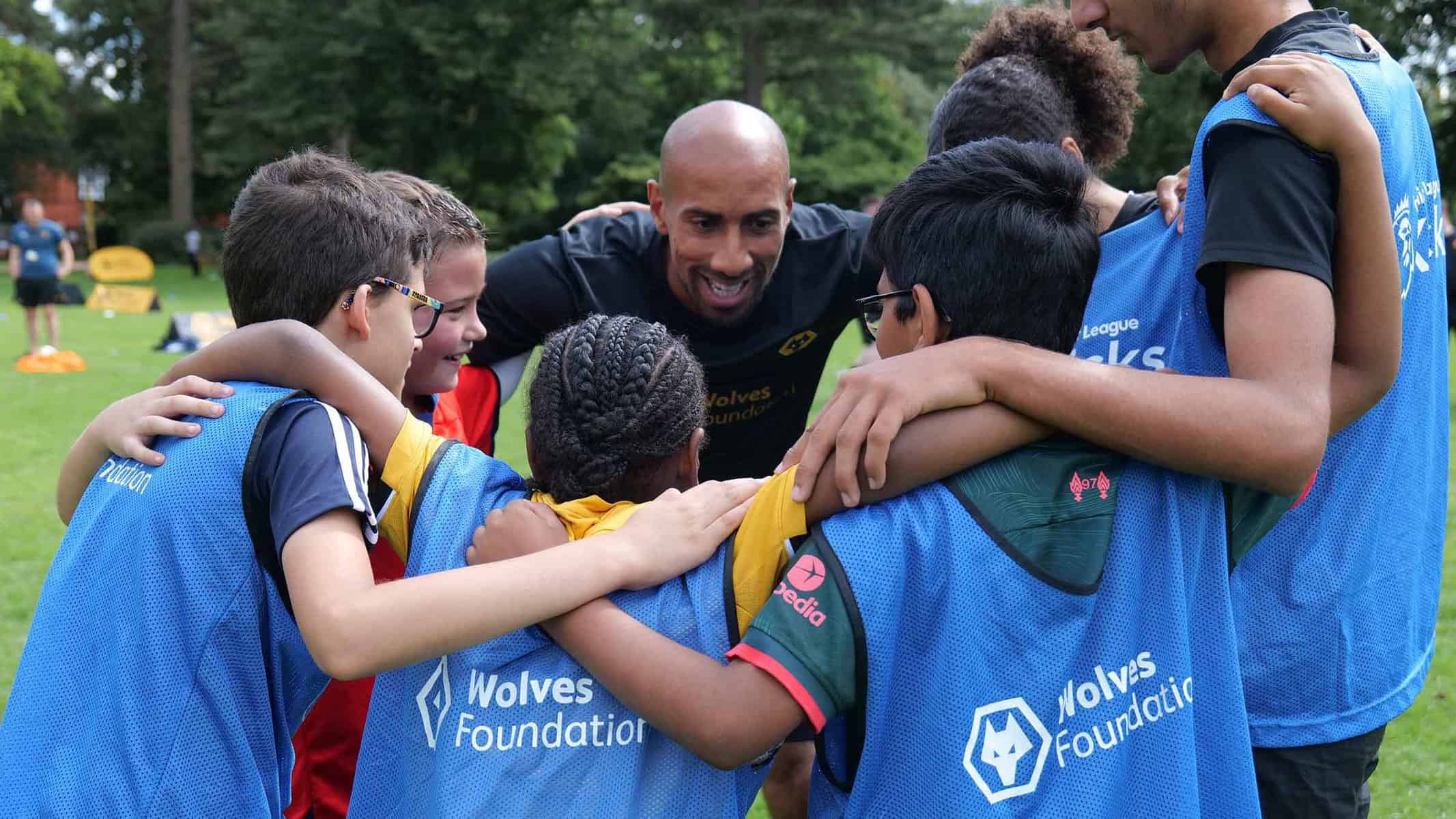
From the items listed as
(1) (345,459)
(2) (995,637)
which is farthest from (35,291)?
(2) (995,637)

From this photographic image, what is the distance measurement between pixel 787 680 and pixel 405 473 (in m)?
0.79

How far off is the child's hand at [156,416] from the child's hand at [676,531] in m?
0.81

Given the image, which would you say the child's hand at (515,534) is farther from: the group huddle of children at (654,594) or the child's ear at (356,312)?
the child's ear at (356,312)

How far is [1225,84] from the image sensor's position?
2279mm

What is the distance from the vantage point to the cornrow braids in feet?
Result: 9.88

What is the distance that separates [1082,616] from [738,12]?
118 ft

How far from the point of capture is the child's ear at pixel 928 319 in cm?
203

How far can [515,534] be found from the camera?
1.99 meters

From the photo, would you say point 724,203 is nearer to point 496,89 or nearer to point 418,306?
point 418,306

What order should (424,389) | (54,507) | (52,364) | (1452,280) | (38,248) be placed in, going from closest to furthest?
(424,389), (54,507), (1452,280), (52,364), (38,248)

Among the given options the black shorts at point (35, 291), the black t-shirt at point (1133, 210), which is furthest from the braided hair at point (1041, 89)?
the black shorts at point (35, 291)

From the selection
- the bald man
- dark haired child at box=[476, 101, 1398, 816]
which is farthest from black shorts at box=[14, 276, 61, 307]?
dark haired child at box=[476, 101, 1398, 816]

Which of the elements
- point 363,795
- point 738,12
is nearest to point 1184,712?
point 363,795

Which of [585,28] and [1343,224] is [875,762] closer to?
[1343,224]
